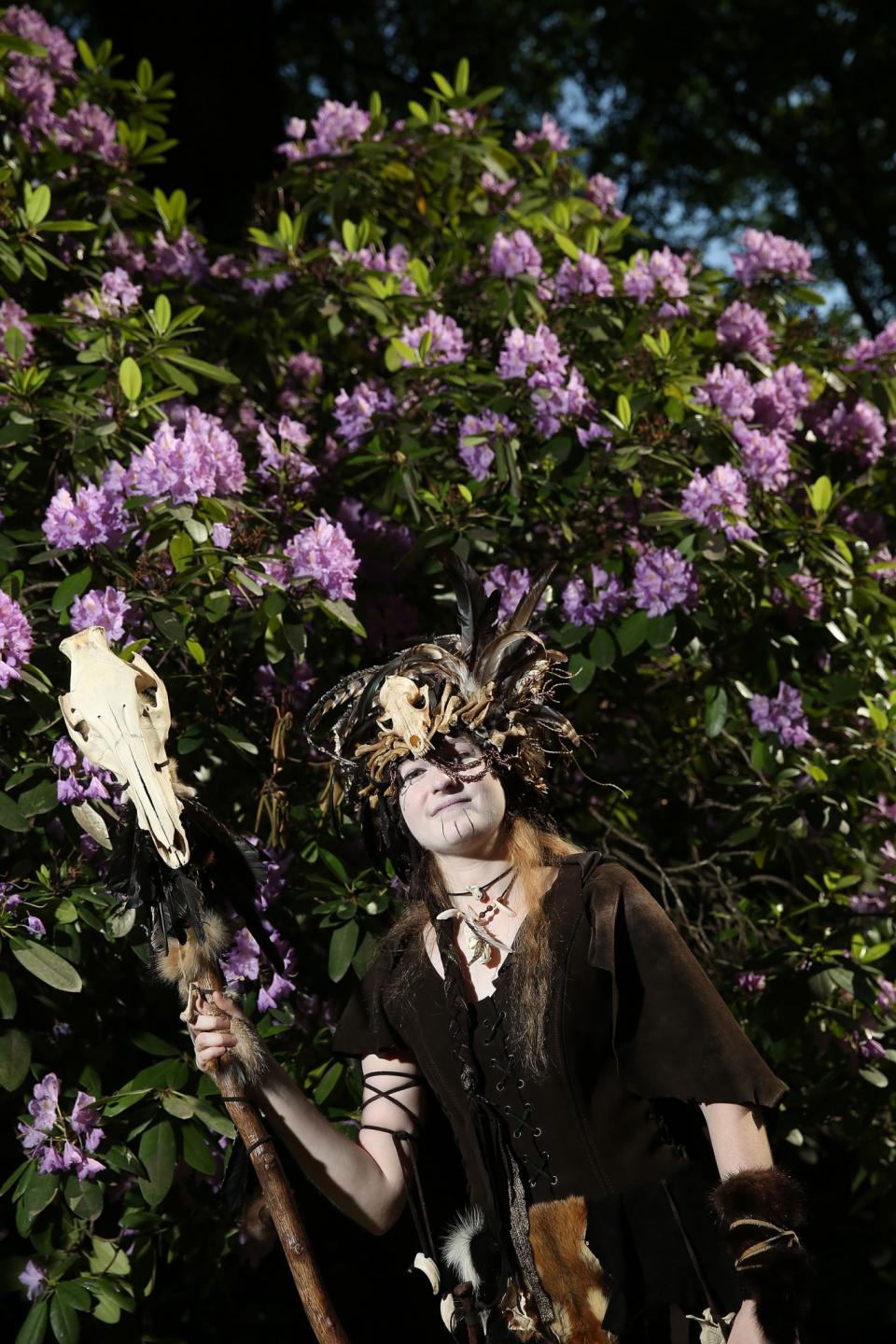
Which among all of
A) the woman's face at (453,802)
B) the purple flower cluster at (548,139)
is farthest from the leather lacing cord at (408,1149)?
the purple flower cluster at (548,139)

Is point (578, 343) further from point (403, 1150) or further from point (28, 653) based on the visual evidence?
point (403, 1150)

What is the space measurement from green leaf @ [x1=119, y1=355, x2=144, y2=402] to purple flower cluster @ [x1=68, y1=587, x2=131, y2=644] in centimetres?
41

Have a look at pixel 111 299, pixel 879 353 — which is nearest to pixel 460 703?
pixel 111 299

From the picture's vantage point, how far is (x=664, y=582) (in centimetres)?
238

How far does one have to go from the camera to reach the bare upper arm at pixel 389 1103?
1.81 m

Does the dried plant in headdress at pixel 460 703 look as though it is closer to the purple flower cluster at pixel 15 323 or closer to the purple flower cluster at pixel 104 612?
the purple flower cluster at pixel 104 612

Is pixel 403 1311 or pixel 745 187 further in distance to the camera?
pixel 745 187

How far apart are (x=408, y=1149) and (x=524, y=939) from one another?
352mm

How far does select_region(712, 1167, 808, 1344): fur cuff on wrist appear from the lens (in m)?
1.47

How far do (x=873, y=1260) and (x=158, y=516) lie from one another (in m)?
2.36

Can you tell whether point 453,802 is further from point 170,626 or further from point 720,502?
point 720,502

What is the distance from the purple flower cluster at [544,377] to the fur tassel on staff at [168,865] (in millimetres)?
1164

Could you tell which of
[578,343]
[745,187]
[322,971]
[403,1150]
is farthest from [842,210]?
[403,1150]

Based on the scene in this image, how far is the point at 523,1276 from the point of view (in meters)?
1.67
